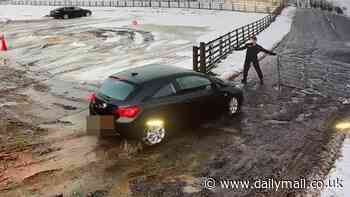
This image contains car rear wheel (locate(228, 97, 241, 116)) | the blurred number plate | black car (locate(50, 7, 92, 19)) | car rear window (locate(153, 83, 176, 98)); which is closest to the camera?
the blurred number plate

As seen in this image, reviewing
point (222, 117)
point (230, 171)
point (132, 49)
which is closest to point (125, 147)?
point (230, 171)

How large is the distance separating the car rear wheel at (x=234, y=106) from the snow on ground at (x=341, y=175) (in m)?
3.12

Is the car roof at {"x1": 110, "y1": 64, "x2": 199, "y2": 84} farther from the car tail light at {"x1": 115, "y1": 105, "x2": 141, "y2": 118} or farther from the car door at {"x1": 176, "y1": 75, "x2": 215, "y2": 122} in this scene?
the car tail light at {"x1": 115, "y1": 105, "x2": 141, "y2": 118}

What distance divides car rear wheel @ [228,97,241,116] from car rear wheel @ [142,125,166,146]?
8.36 ft

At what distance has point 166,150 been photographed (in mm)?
9203

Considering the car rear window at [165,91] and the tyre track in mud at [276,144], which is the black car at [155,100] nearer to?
the car rear window at [165,91]

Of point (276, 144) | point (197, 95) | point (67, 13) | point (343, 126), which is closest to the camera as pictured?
point (276, 144)

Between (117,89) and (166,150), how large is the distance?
1.69 m

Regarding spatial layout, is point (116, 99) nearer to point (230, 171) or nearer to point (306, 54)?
point (230, 171)

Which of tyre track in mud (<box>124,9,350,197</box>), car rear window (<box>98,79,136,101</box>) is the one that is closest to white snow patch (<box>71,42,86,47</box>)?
tyre track in mud (<box>124,9,350,197</box>)

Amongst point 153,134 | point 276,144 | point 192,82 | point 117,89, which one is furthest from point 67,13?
point 276,144

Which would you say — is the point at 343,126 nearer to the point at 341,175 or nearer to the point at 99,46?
the point at 341,175

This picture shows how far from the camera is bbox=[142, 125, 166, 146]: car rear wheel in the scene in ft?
30.4

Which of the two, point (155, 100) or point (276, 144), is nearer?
point (155, 100)
